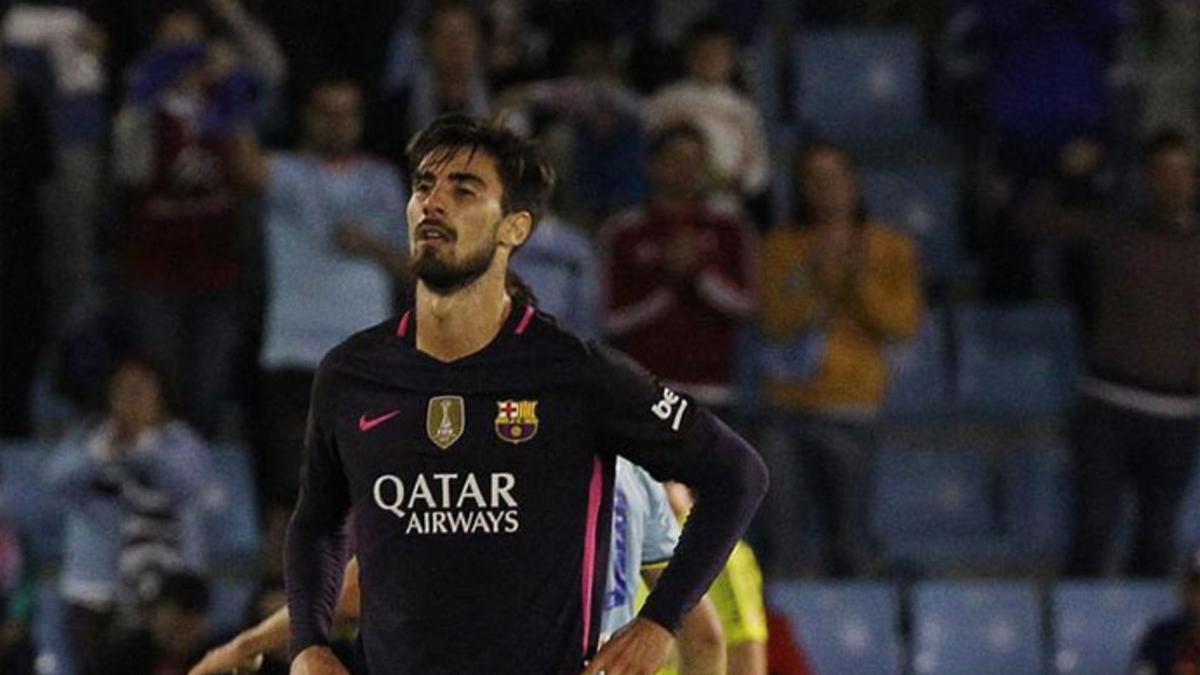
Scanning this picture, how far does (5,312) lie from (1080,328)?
4078mm

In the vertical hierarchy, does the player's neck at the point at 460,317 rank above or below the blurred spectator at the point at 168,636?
above

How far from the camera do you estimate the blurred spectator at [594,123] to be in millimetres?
11469

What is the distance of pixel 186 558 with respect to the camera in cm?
1045

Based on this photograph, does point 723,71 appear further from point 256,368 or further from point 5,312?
point 5,312

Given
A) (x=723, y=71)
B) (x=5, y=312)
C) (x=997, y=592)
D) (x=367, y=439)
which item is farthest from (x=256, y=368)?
(x=367, y=439)

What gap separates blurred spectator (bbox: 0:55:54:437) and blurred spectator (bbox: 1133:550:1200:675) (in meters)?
4.22

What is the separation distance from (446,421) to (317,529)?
0.35 meters

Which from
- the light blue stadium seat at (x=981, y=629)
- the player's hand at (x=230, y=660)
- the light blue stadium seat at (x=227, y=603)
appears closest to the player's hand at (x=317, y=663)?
the player's hand at (x=230, y=660)

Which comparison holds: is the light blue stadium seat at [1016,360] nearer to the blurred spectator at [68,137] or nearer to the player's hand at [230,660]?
the blurred spectator at [68,137]

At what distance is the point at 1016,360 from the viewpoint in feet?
39.7

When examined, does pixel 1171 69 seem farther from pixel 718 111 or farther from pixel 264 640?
pixel 264 640

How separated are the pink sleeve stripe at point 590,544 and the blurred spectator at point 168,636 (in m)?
4.16

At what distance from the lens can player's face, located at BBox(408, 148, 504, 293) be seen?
542 cm

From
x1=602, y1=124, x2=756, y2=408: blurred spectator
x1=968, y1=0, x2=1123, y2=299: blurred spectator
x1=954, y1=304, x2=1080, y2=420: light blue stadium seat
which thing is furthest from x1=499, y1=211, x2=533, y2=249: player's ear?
x1=954, y1=304, x2=1080, y2=420: light blue stadium seat
